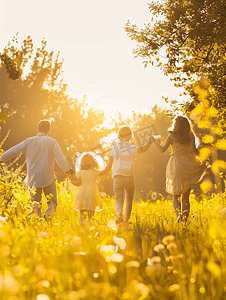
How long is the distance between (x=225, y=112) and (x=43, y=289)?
6302mm

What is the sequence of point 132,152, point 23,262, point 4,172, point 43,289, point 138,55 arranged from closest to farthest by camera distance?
point 43,289 < point 23,262 < point 4,172 < point 132,152 < point 138,55

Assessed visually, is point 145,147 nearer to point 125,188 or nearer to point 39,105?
point 125,188

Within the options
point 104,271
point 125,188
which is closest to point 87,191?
point 125,188

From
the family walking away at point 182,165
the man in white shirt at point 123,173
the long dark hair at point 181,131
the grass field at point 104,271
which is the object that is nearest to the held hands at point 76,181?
the man in white shirt at point 123,173

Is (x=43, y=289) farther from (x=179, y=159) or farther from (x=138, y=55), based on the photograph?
(x=138, y=55)

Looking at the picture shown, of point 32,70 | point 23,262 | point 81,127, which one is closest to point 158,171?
point 81,127

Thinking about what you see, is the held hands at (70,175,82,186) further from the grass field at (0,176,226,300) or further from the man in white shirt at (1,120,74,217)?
the grass field at (0,176,226,300)

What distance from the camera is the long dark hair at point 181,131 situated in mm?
5969

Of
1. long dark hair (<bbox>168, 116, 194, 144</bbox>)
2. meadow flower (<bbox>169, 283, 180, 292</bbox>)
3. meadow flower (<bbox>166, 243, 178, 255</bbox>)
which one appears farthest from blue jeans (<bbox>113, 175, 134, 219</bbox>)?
meadow flower (<bbox>169, 283, 180, 292</bbox>)

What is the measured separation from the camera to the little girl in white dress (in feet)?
21.4

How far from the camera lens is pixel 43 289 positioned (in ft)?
6.67

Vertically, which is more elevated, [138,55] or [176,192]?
[138,55]

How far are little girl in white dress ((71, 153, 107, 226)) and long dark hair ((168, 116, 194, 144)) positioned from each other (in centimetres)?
171

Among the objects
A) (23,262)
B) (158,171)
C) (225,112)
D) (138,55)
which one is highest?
(158,171)
